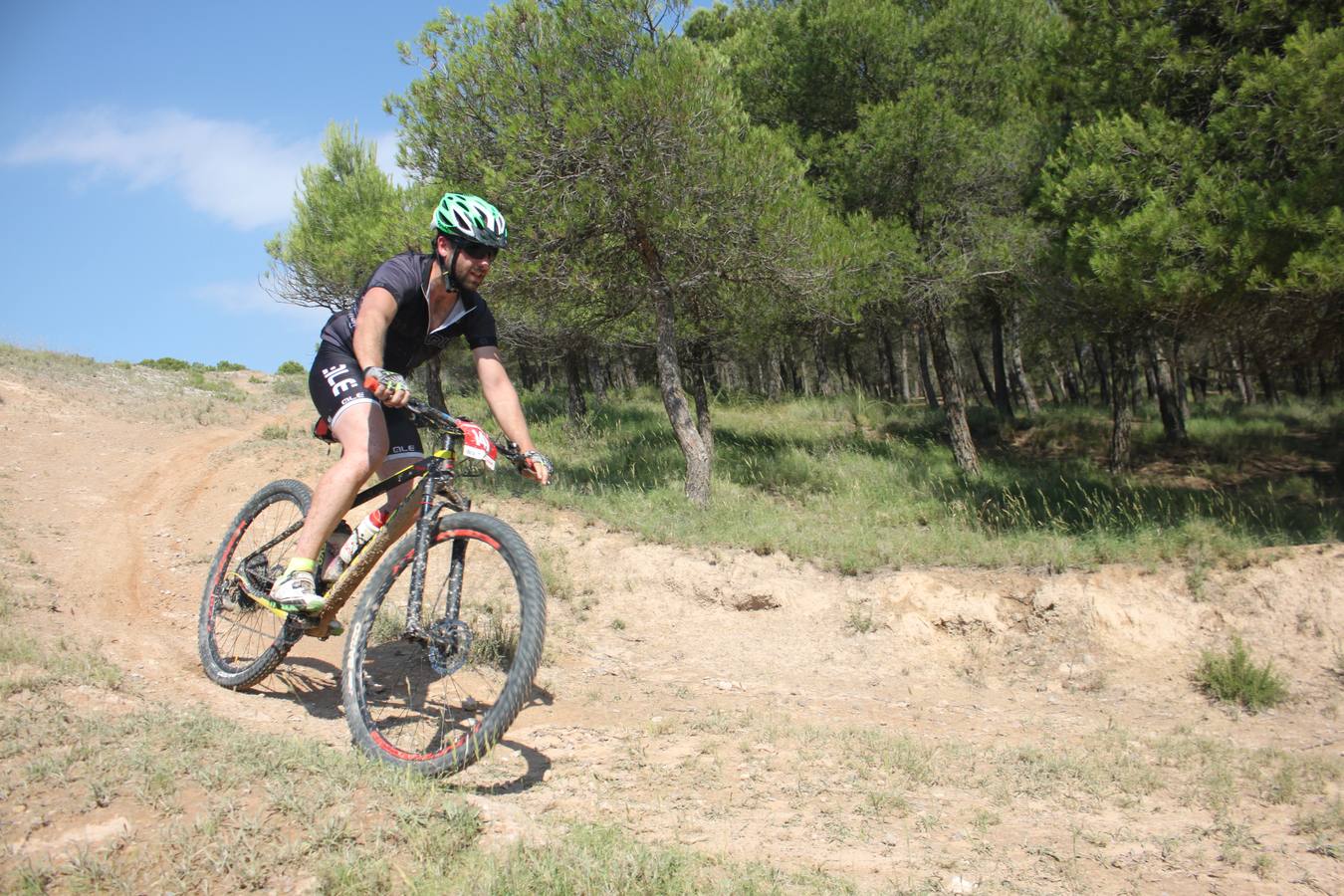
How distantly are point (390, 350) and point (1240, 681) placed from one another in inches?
295

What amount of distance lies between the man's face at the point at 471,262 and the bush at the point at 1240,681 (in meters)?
7.03

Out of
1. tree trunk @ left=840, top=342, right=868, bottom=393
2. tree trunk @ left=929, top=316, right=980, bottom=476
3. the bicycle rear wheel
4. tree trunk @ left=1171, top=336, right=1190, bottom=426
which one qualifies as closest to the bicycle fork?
the bicycle rear wheel

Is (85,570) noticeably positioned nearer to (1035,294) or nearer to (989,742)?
(989,742)

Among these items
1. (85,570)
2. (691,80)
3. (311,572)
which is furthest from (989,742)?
(691,80)

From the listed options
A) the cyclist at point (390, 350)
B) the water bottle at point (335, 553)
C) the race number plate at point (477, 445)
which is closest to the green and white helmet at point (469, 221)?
the cyclist at point (390, 350)

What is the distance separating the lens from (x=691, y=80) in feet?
35.5

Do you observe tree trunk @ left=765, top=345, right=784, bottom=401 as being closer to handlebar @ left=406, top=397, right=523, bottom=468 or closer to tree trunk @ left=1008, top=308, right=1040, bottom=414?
tree trunk @ left=1008, top=308, right=1040, bottom=414

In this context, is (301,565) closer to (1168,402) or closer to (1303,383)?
(1168,402)

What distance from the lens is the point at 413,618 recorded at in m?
3.80

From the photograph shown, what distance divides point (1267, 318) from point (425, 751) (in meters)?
11.7

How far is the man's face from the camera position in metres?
4.29

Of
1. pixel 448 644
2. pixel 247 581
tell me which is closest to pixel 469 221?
pixel 448 644

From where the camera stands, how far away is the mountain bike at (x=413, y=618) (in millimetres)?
3652

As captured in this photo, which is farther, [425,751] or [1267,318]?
[1267,318]
